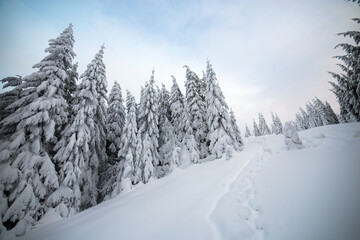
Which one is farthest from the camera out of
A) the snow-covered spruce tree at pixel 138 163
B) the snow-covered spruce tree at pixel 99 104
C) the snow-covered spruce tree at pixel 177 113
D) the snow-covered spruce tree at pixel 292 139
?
the snow-covered spruce tree at pixel 177 113

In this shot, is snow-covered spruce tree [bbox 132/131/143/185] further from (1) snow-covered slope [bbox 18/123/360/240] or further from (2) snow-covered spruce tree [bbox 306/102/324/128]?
(2) snow-covered spruce tree [bbox 306/102/324/128]

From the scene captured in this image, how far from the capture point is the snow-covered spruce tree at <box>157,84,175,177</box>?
66.3ft

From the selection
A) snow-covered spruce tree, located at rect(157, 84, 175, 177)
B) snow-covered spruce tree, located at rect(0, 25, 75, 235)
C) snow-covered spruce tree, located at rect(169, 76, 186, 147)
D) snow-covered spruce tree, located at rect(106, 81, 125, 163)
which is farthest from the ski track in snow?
→ snow-covered spruce tree, located at rect(106, 81, 125, 163)

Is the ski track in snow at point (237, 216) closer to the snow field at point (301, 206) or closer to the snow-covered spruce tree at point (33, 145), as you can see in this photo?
the snow field at point (301, 206)

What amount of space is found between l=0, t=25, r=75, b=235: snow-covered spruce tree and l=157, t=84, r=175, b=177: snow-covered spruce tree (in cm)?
1216

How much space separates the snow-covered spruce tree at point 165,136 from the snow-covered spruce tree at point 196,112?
12.1 feet

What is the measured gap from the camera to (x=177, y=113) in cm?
2097

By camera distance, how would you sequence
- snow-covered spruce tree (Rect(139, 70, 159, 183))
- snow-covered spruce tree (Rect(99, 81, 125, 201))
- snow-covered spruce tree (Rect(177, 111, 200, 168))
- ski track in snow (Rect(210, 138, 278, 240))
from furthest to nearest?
1. snow-covered spruce tree (Rect(99, 81, 125, 201))
2. snow-covered spruce tree (Rect(177, 111, 200, 168))
3. snow-covered spruce tree (Rect(139, 70, 159, 183))
4. ski track in snow (Rect(210, 138, 278, 240))

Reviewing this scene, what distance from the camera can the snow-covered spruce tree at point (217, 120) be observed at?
1668cm

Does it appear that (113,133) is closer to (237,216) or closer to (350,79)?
(237,216)

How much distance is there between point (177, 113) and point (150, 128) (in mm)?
4888

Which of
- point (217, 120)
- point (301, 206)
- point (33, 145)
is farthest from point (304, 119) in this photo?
point (33, 145)

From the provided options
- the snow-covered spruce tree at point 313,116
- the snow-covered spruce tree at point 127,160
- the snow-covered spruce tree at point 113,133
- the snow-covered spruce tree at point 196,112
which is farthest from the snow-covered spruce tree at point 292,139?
the snow-covered spruce tree at point 313,116

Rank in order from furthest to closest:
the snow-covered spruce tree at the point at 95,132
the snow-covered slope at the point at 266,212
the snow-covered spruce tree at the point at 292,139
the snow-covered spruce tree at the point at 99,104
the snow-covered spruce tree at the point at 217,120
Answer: the snow-covered spruce tree at the point at 217,120
the snow-covered spruce tree at the point at 99,104
the snow-covered spruce tree at the point at 95,132
the snow-covered spruce tree at the point at 292,139
the snow-covered slope at the point at 266,212
